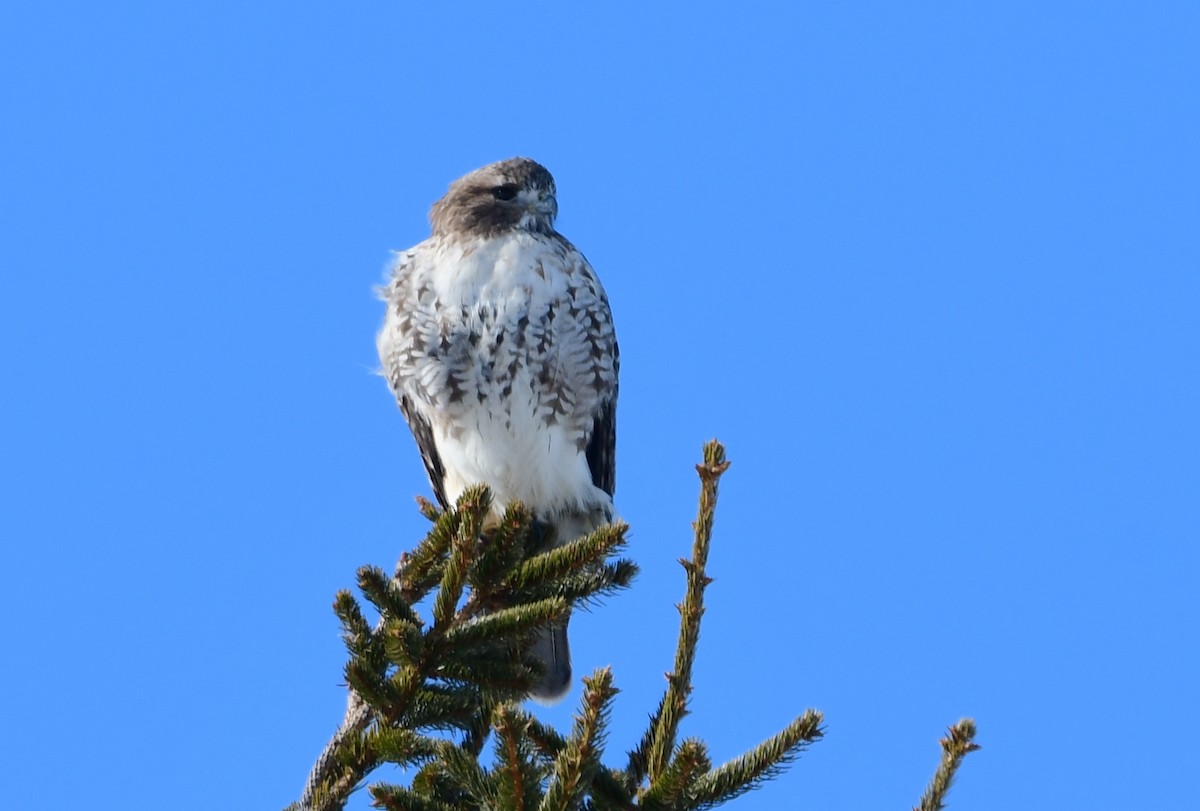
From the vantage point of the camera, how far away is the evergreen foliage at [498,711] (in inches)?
104

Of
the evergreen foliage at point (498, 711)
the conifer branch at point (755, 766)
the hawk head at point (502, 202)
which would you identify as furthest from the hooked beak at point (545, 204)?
the conifer branch at point (755, 766)

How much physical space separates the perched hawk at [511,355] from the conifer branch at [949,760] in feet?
9.90

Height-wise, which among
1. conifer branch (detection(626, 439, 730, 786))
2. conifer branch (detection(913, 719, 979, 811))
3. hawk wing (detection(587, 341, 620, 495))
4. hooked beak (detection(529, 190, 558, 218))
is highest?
hooked beak (detection(529, 190, 558, 218))

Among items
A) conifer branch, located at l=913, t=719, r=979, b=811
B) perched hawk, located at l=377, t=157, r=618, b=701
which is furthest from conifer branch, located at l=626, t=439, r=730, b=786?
→ perched hawk, located at l=377, t=157, r=618, b=701

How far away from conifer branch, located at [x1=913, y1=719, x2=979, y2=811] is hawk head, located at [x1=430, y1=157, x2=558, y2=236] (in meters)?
3.91

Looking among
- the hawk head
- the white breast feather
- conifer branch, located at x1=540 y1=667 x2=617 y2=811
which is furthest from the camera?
the hawk head

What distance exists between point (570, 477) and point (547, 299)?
84 cm

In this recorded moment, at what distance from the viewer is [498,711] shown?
2.62 meters

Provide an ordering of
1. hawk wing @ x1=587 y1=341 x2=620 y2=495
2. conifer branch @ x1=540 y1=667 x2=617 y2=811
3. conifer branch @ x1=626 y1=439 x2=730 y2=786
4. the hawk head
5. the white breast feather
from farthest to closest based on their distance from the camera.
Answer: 1. hawk wing @ x1=587 y1=341 x2=620 y2=495
2. the hawk head
3. the white breast feather
4. conifer branch @ x1=626 y1=439 x2=730 y2=786
5. conifer branch @ x1=540 y1=667 x2=617 y2=811

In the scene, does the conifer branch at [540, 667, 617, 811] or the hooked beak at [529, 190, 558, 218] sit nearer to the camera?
the conifer branch at [540, 667, 617, 811]

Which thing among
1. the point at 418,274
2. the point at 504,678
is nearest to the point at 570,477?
the point at 418,274

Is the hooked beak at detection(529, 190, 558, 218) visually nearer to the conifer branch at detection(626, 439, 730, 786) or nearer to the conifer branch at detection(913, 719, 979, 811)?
the conifer branch at detection(626, 439, 730, 786)

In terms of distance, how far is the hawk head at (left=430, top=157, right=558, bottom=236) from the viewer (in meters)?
6.25

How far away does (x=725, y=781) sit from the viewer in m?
2.88
